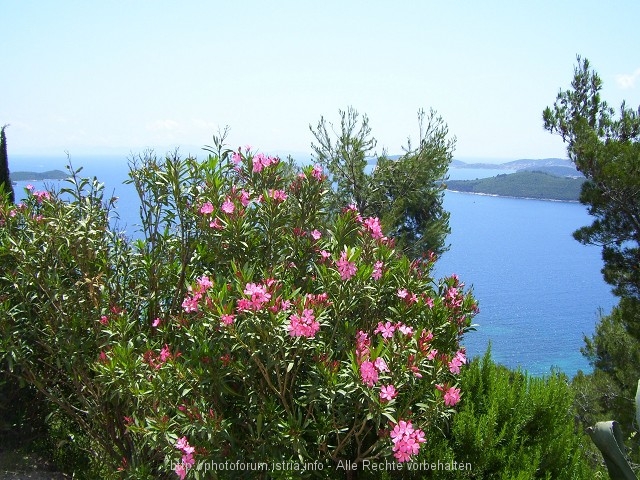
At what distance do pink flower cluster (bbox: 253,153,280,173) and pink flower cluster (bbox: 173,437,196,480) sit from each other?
5.58 ft

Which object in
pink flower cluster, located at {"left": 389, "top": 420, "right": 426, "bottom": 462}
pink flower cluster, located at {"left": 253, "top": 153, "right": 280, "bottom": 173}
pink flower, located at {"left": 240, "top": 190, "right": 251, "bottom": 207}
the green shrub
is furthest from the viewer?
pink flower cluster, located at {"left": 253, "top": 153, "right": 280, "bottom": 173}

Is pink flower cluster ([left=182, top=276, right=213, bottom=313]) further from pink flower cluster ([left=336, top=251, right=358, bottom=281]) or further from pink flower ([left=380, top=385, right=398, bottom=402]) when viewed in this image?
pink flower ([left=380, top=385, right=398, bottom=402])

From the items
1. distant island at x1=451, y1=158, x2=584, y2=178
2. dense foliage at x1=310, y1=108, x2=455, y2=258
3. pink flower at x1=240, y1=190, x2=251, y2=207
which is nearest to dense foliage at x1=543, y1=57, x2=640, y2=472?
dense foliage at x1=310, y1=108, x2=455, y2=258

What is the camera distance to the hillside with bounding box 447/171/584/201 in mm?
74188

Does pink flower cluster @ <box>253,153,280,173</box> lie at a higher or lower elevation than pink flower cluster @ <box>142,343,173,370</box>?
higher

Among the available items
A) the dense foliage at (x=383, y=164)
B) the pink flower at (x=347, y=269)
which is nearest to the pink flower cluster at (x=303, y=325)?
the pink flower at (x=347, y=269)

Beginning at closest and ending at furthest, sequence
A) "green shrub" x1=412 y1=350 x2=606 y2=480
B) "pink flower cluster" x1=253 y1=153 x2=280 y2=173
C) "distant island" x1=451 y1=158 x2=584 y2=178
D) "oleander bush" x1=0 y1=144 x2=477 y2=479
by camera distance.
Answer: "oleander bush" x1=0 y1=144 x2=477 y2=479
"green shrub" x1=412 y1=350 x2=606 y2=480
"pink flower cluster" x1=253 y1=153 x2=280 y2=173
"distant island" x1=451 y1=158 x2=584 y2=178

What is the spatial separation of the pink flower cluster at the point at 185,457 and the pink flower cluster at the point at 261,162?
5.58 ft

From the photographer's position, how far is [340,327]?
282cm

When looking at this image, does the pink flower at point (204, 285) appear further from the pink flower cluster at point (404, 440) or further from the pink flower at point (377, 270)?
the pink flower cluster at point (404, 440)

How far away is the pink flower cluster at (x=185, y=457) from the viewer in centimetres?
244

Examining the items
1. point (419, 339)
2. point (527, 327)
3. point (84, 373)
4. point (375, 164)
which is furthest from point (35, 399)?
point (527, 327)

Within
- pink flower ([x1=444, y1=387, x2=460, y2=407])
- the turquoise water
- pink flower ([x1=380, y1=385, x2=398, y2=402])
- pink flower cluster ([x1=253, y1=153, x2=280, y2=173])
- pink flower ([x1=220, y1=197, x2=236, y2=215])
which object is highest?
pink flower cluster ([x1=253, y1=153, x2=280, y2=173])

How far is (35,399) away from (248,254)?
2764mm
